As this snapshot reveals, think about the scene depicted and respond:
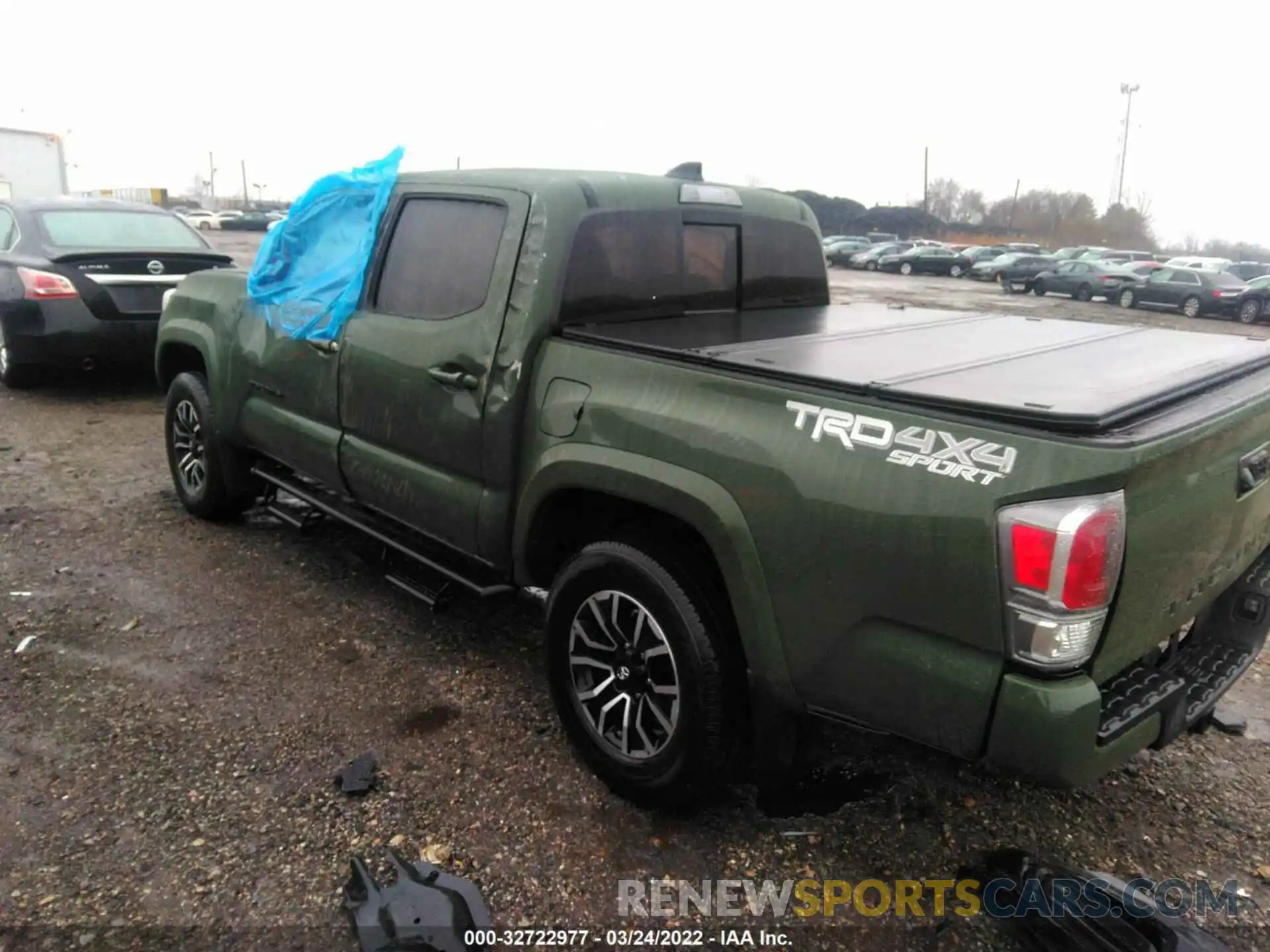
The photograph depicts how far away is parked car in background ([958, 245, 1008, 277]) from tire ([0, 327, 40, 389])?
37.3 meters

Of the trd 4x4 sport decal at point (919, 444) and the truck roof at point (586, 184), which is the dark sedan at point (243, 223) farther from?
the trd 4x4 sport decal at point (919, 444)

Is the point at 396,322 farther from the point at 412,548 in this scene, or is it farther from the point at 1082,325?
the point at 1082,325

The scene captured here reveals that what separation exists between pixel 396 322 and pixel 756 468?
5.98 feet

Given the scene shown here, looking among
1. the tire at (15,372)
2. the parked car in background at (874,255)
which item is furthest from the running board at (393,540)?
the parked car in background at (874,255)

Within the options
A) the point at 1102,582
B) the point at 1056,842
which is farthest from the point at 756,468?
the point at 1056,842

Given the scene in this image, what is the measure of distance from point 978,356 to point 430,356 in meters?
1.87

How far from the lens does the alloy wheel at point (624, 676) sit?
2816 millimetres

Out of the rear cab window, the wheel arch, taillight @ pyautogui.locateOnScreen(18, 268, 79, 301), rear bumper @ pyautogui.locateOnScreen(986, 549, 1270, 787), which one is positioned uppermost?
the rear cab window

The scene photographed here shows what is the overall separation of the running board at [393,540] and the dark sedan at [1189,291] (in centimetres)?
A: 2619

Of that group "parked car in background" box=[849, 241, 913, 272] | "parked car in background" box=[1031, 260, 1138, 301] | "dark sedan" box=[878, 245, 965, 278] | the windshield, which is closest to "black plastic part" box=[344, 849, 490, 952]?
the windshield

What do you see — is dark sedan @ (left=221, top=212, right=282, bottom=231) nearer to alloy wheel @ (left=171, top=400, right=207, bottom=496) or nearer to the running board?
alloy wheel @ (left=171, top=400, right=207, bottom=496)

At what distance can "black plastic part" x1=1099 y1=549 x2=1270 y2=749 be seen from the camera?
2312 millimetres

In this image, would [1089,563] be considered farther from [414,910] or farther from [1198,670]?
[414,910]

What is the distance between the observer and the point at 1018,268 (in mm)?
32406
